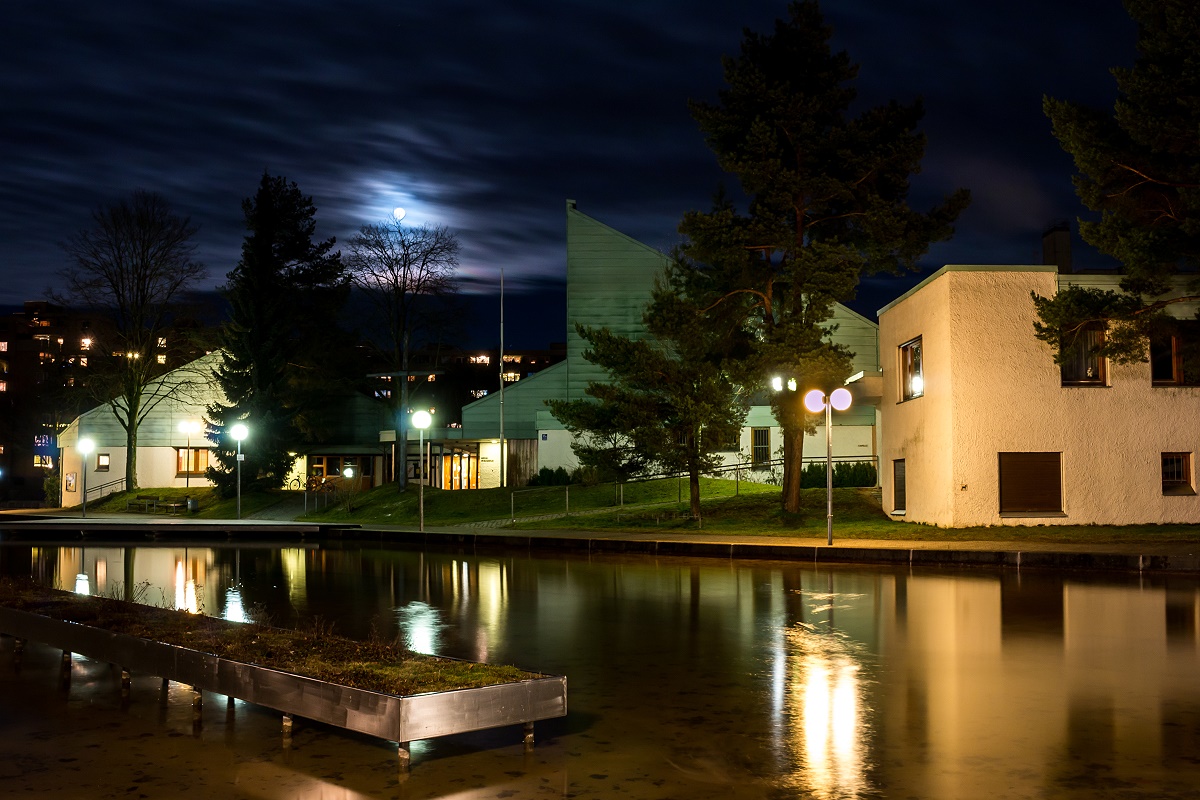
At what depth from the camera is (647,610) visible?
1588 cm

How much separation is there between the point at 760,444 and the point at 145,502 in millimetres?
29468

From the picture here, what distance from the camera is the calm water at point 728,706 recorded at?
22.8ft

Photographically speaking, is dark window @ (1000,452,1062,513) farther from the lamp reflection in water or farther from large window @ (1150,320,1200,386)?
the lamp reflection in water

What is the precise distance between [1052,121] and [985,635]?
1799cm

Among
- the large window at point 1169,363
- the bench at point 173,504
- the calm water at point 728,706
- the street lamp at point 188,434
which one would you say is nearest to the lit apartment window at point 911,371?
the large window at point 1169,363

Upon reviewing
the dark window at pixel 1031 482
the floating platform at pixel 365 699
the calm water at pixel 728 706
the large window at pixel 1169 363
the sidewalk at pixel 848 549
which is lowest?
the sidewalk at pixel 848 549

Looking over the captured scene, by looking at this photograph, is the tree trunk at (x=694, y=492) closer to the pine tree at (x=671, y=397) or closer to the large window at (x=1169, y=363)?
the pine tree at (x=671, y=397)

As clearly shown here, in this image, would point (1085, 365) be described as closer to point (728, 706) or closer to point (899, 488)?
point (899, 488)

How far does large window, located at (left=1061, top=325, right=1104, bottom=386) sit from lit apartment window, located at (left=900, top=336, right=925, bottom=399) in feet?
12.2

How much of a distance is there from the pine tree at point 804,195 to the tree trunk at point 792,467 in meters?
0.04

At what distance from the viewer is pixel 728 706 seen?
9.15 m

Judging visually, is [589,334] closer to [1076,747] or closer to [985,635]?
[985,635]

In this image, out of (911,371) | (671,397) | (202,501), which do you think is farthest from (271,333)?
(911,371)

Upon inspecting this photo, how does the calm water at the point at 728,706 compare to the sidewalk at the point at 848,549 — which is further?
the sidewalk at the point at 848,549
